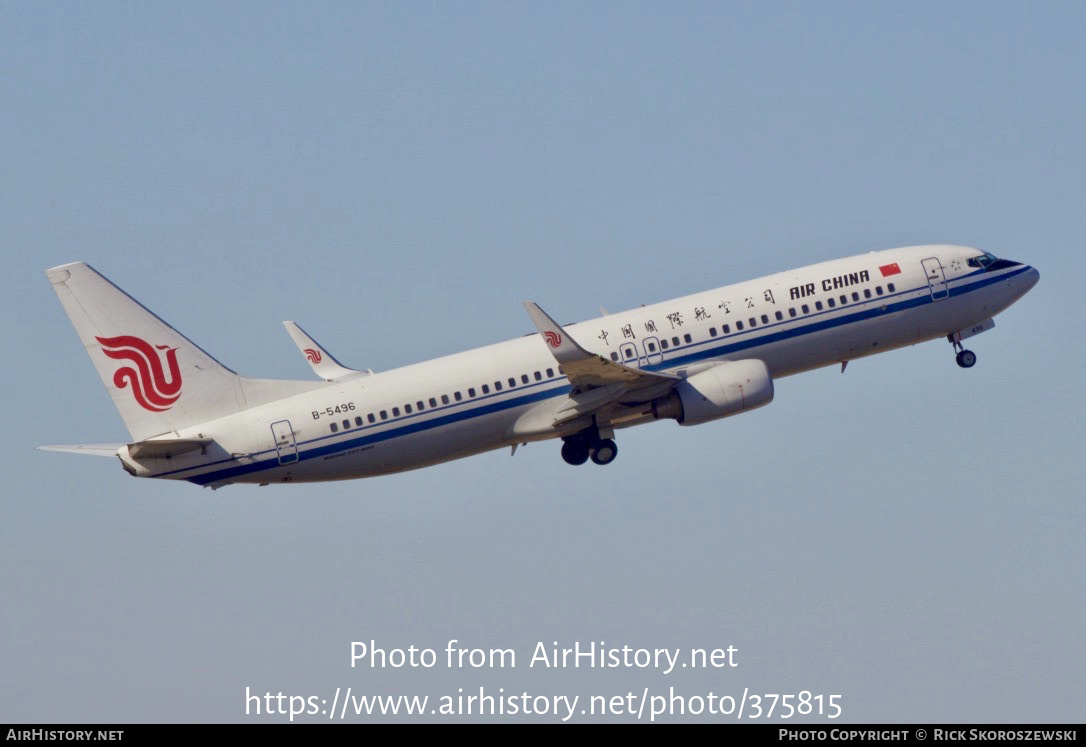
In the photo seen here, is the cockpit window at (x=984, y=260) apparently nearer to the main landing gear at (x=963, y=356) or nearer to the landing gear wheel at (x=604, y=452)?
the main landing gear at (x=963, y=356)

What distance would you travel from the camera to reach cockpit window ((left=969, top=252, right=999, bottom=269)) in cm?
7662

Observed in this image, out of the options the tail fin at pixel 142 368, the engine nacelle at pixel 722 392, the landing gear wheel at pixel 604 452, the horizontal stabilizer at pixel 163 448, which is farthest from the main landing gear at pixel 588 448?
the horizontal stabilizer at pixel 163 448

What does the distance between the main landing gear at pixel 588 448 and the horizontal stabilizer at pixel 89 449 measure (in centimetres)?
1731

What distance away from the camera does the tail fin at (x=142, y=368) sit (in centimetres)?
7044

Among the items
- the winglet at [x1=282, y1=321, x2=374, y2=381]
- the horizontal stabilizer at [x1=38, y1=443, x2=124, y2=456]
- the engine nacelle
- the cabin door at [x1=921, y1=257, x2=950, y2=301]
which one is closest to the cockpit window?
the cabin door at [x1=921, y1=257, x2=950, y2=301]

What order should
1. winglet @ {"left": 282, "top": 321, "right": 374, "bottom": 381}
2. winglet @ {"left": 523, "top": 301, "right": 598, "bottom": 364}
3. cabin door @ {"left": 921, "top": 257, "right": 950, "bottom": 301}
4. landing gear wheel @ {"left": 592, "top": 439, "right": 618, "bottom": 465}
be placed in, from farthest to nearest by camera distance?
winglet @ {"left": 282, "top": 321, "right": 374, "bottom": 381} < cabin door @ {"left": 921, "top": 257, "right": 950, "bottom": 301} < landing gear wheel @ {"left": 592, "top": 439, "right": 618, "bottom": 465} < winglet @ {"left": 523, "top": 301, "right": 598, "bottom": 364}

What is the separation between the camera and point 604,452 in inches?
2859

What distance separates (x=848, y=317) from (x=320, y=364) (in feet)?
77.2

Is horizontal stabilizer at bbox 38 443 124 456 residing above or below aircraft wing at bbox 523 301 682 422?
below

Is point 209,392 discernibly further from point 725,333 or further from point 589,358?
point 725,333

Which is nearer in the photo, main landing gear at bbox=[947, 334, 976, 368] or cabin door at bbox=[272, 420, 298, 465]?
cabin door at bbox=[272, 420, 298, 465]

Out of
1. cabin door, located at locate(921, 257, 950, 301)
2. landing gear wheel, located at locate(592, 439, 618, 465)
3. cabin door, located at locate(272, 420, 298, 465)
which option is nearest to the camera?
cabin door, located at locate(272, 420, 298, 465)

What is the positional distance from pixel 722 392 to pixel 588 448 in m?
6.17

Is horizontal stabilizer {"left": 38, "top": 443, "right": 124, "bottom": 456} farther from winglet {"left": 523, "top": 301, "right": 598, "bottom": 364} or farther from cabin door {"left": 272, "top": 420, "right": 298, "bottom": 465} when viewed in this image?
winglet {"left": 523, "top": 301, "right": 598, "bottom": 364}
